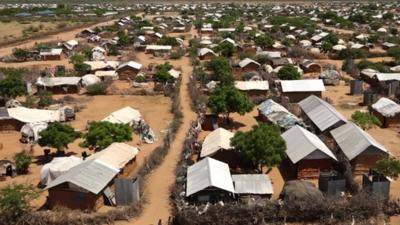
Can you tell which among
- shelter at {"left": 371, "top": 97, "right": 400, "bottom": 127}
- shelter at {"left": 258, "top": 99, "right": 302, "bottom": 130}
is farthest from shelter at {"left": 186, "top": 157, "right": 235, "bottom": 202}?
shelter at {"left": 371, "top": 97, "right": 400, "bottom": 127}

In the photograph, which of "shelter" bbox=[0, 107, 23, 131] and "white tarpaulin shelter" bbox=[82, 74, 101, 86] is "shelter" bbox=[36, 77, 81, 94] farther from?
"shelter" bbox=[0, 107, 23, 131]

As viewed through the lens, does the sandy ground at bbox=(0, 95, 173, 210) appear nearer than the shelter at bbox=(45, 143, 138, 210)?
No

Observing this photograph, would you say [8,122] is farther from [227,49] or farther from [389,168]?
[227,49]

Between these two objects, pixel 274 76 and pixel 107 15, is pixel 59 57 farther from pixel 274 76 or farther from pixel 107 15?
pixel 107 15

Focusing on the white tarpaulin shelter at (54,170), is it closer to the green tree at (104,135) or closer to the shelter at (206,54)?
the green tree at (104,135)

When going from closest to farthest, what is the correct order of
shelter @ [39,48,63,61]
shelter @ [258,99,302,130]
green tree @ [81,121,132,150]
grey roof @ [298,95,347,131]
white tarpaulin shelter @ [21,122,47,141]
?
green tree @ [81,121,132,150]
grey roof @ [298,95,347,131]
shelter @ [258,99,302,130]
white tarpaulin shelter @ [21,122,47,141]
shelter @ [39,48,63,61]

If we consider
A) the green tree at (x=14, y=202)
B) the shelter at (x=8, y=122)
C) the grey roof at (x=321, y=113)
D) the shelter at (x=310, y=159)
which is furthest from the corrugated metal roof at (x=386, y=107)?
the shelter at (x=8, y=122)

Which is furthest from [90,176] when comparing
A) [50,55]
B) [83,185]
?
[50,55]
